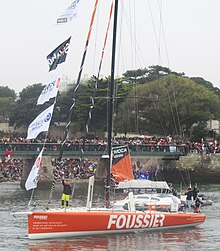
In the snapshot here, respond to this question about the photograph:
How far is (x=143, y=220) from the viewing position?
37375mm

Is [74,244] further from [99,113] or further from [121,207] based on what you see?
[99,113]

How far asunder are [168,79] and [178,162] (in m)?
31.3

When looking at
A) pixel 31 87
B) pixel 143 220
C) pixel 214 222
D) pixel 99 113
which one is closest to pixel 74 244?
pixel 143 220

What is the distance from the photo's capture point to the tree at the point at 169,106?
117m

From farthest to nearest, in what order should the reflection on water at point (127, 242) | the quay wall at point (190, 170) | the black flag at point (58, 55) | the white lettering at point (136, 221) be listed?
1. the quay wall at point (190, 170)
2. the white lettering at point (136, 221)
3. the black flag at point (58, 55)
4. the reflection on water at point (127, 242)

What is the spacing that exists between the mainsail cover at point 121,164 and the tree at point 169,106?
74.6m

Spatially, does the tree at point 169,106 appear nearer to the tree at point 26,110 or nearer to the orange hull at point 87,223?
the tree at point 26,110

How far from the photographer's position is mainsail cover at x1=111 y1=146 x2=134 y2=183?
39438 millimetres

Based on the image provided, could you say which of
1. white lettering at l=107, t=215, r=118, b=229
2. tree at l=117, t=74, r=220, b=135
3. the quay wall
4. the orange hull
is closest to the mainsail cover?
the orange hull

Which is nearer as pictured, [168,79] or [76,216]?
[76,216]

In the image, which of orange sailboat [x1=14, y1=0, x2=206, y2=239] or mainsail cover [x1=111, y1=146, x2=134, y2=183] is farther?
mainsail cover [x1=111, y1=146, x2=134, y2=183]

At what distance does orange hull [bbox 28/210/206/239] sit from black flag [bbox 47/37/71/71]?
6.84 meters

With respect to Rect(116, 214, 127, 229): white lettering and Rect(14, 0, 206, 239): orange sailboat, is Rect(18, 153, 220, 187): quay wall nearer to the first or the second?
Rect(14, 0, 206, 239): orange sailboat

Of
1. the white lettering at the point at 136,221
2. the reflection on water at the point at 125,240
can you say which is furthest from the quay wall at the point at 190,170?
the white lettering at the point at 136,221
